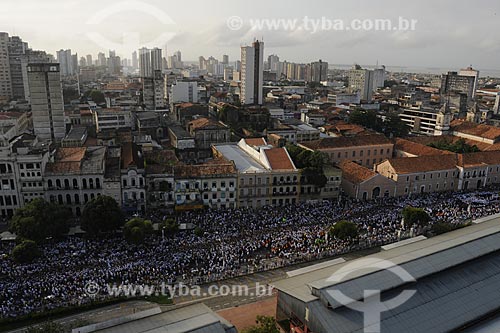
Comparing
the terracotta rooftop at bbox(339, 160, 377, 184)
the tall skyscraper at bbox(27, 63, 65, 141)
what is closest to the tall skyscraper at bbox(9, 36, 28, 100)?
the tall skyscraper at bbox(27, 63, 65, 141)

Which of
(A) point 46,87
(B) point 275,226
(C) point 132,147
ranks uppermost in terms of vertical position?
(A) point 46,87

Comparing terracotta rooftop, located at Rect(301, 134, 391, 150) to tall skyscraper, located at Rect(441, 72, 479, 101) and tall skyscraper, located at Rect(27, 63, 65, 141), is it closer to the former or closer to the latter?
tall skyscraper, located at Rect(27, 63, 65, 141)

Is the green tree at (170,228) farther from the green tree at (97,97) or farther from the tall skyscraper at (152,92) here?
the green tree at (97,97)

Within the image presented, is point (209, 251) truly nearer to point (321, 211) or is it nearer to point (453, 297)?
point (321, 211)

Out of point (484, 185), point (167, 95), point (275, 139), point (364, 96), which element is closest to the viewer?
point (484, 185)

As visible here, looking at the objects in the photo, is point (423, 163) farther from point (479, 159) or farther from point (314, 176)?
point (314, 176)

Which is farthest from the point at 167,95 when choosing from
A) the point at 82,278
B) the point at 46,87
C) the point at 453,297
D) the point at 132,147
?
the point at 453,297

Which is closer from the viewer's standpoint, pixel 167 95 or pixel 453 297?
pixel 453 297
